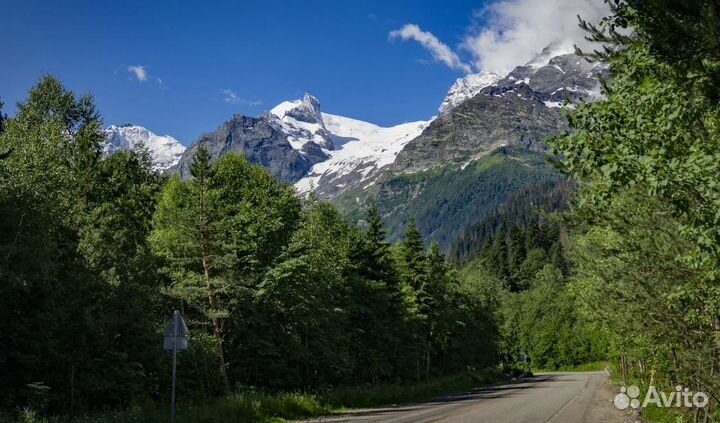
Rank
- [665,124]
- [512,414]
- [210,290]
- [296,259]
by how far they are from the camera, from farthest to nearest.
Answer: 1. [296,259]
2. [210,290]
3. [512,414]
4. [665,124]

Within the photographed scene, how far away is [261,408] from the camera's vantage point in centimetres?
2312

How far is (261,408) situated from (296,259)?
11.1 meters

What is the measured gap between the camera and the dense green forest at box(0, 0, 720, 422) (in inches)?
296

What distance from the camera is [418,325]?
169 feet

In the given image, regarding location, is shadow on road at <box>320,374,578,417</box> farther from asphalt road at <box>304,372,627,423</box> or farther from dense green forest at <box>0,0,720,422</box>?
dense green forest at <box>0,0,720,422</box>

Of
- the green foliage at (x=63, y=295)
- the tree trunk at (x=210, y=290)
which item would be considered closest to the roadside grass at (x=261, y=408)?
the tree trunk at (x=210, y=290)

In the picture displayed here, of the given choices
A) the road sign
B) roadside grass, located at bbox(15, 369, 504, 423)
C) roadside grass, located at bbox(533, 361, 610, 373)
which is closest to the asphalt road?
roadside grass, located at bbox(15, 369, 504, 423)

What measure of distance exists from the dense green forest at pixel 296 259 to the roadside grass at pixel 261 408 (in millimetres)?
3000

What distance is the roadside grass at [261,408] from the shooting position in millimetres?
18156

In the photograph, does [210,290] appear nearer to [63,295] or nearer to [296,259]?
[296,259]

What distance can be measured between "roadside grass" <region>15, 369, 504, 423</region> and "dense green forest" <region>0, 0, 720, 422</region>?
3000mm

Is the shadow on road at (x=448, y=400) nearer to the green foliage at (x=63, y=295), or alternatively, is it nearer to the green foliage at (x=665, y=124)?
the green foliage at (x=63, y=295)

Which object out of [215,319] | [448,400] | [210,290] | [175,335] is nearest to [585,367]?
[448,400]

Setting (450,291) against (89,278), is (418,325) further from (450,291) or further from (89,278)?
Result: (89,278)
